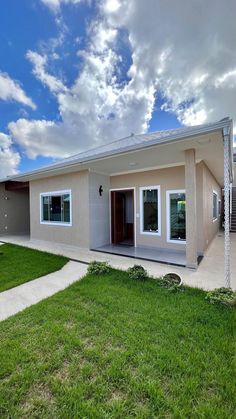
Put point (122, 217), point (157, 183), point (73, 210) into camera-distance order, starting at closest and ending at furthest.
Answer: point (157, 183)
point (73, 210)
point (122, 217)

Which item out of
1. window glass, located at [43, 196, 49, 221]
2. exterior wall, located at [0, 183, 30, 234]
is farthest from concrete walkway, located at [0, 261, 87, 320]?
exterior wall, located at [0, 183, 30, 234]

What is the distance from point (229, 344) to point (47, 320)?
8.19 feet

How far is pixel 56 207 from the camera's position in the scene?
29.2 feet

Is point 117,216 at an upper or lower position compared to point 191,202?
lower

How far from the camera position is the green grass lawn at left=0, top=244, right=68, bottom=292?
4719 mm

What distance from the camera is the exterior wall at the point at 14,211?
11891mm

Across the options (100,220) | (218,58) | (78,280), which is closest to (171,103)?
(218,58)

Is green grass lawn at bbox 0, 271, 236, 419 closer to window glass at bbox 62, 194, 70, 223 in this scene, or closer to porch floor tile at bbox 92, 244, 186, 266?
porch floor tile at bbox 92, 244, 186, 266

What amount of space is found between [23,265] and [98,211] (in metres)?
3.34

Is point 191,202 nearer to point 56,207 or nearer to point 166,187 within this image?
point 166,187

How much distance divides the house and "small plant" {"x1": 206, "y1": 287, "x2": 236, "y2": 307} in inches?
67.0

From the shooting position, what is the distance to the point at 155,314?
10.2ft

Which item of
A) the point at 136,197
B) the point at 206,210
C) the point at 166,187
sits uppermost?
the point at 166,187

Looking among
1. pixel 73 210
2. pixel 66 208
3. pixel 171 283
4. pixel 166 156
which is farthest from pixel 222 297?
pixel 66 208
